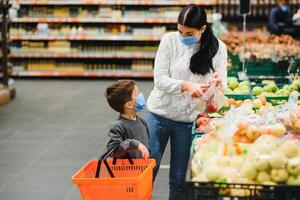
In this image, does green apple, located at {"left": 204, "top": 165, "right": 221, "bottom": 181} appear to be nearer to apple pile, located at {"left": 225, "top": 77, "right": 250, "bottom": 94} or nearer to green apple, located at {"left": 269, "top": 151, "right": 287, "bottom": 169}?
green apple, located at {"left": 269, "top": 151, "right": 287, "bottom": 169}

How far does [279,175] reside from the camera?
249 cm

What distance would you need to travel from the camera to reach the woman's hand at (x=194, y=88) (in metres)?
3.63

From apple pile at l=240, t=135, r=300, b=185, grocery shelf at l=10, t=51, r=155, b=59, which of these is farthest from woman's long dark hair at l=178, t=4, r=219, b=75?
grocery shelf at l=10, t=51, r=155, b=59

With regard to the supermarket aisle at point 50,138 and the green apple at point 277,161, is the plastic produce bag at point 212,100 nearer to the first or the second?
the green apple at point 277,161

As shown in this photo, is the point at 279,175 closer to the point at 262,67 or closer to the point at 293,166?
the point at 293,166

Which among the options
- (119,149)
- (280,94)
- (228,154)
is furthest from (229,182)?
(280,94)

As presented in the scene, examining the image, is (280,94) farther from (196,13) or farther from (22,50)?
(22,50)

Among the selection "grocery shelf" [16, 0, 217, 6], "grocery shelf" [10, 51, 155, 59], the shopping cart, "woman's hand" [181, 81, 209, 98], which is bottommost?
"grocery shelf" [10, 51, 155, 59]

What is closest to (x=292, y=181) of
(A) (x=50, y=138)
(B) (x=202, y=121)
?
(B) (x=202, y=121)

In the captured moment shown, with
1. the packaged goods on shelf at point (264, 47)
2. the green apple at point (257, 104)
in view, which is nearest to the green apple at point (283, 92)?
the green apple at point (257, 104)

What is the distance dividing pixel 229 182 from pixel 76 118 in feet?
21.6

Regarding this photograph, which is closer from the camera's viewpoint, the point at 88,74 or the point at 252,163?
the point at 252,163

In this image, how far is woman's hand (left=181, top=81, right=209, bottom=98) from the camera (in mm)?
3635

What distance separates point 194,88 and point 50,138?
432 centimetres
